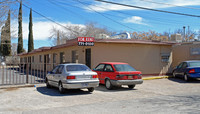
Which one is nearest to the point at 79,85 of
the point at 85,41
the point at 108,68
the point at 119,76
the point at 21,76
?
the point at 119,76

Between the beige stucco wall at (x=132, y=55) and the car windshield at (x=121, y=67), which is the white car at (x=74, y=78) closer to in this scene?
the car windshield at (x=121, y=67)

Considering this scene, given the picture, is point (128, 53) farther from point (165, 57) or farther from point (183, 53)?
point (183, 53)

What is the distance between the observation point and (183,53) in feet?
65.9

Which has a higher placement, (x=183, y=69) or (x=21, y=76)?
(x=183, y=69)

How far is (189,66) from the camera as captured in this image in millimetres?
15562

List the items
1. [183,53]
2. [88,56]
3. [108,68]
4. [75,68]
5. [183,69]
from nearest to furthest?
[75,68] < [108,68] < [183,69] < [88,56] < [183,53]

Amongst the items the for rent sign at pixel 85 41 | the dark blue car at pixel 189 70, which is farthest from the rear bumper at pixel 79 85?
the dark blue car at pixel 189 70

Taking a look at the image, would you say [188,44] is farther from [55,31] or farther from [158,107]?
[55,31]

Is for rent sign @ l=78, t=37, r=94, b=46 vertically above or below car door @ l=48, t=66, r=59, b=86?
above

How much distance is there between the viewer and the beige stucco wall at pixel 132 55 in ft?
54.7

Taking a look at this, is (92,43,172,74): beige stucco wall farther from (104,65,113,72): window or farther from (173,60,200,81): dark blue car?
(104,65,113,72): window

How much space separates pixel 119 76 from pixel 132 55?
21.6 feet

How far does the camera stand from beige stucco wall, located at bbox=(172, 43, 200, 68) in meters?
19.5

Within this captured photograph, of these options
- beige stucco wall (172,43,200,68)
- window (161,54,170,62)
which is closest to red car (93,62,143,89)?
window (161,54,170,62)
